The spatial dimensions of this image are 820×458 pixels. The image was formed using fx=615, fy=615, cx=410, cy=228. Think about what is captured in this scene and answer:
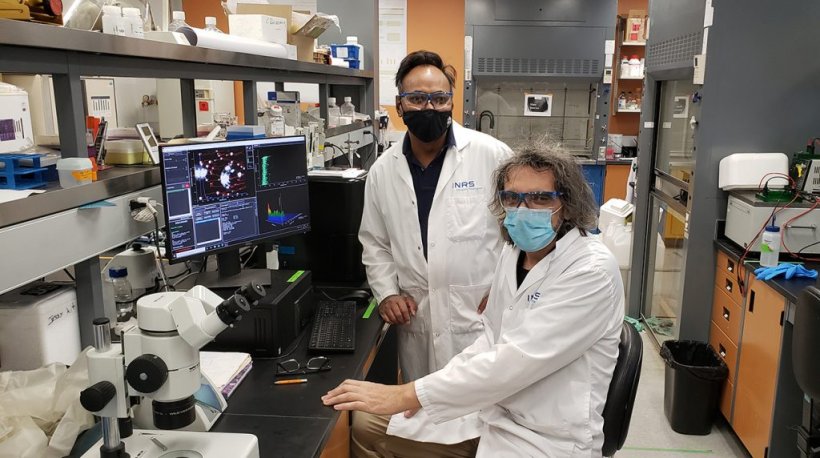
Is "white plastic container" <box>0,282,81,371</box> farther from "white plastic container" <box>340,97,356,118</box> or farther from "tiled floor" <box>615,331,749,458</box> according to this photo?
"white plastic container" <box>340,97,356,118</box>

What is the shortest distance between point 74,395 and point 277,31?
5.71 feet

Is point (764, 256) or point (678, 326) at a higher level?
point (764, 256)

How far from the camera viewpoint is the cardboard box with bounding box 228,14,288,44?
2438 millimetres

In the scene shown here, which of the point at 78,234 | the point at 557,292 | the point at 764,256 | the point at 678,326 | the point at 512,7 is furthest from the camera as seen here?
the point at 512,7

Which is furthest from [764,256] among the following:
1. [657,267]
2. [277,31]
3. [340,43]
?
[340,43]

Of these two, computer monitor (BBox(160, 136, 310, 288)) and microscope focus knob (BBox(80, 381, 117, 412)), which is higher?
computer monitor (BBox(160, 136, 310, 288))

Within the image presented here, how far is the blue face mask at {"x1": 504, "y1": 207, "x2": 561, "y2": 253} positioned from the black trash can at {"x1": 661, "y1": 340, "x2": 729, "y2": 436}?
153 centimetres

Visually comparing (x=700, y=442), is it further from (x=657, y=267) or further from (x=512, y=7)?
(x=512, y=7)

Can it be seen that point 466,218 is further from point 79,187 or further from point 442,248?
point 79,187

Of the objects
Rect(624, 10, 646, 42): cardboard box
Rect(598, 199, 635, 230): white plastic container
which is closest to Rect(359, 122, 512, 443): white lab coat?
Rect(598, 199, 635, 230): white plastic container

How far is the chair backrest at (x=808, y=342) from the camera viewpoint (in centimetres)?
175

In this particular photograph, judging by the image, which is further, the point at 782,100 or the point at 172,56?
the point at 782,100

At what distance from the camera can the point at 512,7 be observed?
16.7 ft

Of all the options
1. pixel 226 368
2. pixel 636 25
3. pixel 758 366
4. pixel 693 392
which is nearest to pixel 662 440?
pixel 693 392
